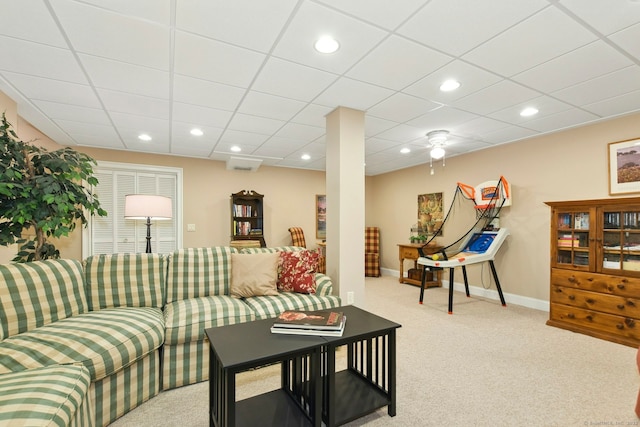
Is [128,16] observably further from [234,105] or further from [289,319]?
[289,319]

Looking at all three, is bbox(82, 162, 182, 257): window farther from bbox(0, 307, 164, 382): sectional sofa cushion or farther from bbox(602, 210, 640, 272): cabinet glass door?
bbox(602, 210, 640, 272): cabinet glass door

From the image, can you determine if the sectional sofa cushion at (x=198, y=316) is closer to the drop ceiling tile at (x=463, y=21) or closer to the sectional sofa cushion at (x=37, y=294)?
the sectional sofa cushion at (x=37, y=294)

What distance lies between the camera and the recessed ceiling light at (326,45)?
191 cm

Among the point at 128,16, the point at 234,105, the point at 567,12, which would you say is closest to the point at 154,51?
the point at 128,16

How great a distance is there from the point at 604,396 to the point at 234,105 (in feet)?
12.4

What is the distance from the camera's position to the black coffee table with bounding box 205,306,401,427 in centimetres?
145

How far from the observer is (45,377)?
1336mm

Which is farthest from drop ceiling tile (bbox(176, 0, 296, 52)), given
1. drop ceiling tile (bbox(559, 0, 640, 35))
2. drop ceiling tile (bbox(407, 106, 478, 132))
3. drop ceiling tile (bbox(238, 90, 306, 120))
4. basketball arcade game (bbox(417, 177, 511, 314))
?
basketball arcade game (bbox(417, 177, 511, 314))

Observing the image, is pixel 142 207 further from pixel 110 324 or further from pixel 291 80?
pixel 291 80

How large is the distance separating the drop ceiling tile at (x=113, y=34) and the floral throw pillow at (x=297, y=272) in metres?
1.95

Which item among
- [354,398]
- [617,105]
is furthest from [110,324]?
[617,105]

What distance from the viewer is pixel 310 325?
1.71m

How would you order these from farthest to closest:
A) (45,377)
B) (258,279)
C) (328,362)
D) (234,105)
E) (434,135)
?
(434,135) → (234,105) → (258,279) → (328,362) → (45,377)

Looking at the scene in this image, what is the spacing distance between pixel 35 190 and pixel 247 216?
3.62 m
